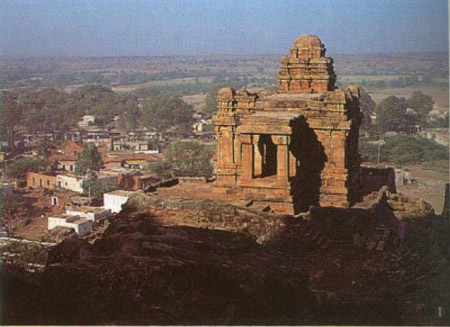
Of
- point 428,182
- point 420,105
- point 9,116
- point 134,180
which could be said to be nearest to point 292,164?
point 428,182

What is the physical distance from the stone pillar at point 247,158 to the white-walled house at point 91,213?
16978 millimetres

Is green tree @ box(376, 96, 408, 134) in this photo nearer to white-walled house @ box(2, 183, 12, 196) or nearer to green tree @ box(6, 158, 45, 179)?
green tree @ box(6, 158, 45, 179)

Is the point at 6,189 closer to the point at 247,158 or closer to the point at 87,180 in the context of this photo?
the point at 87,180

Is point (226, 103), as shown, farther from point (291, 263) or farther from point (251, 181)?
point (291, 263)

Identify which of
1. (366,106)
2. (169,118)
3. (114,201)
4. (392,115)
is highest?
(366,106)

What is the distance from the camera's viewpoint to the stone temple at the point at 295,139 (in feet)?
59.3

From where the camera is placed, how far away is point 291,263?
14.1 metres

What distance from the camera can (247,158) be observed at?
18.4m

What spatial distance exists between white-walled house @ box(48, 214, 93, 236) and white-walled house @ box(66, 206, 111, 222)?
1.57ft

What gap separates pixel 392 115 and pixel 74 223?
1360 inches

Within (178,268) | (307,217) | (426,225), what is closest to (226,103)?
(307,217)

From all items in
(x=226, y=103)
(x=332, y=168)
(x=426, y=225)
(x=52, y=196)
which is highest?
(x=226, y=103)

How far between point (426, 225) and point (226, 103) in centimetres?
733

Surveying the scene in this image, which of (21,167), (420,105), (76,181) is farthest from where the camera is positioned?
(420,105)
